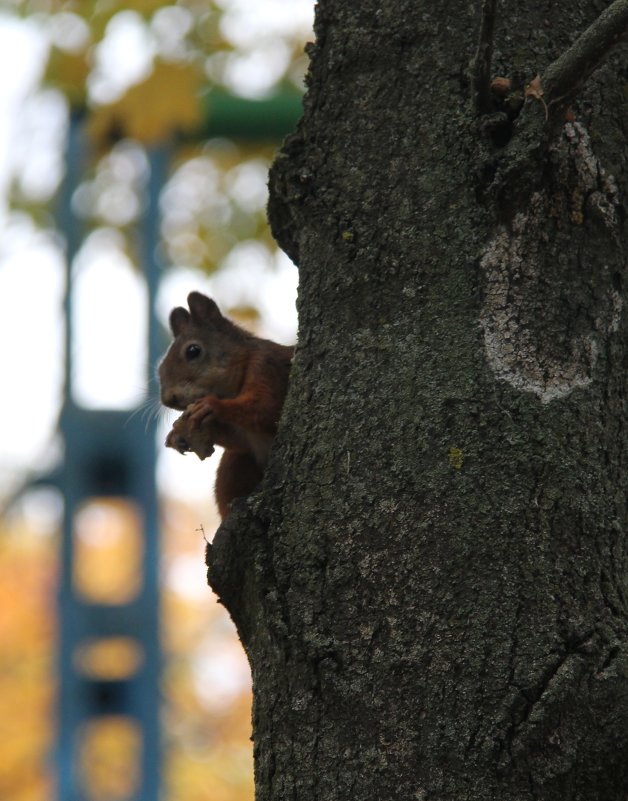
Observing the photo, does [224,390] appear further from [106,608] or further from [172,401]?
[106,608]

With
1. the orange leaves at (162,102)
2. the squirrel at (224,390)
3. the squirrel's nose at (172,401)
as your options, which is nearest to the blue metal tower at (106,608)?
the orange leaves at (162,102)

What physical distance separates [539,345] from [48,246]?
A: 4.54 m

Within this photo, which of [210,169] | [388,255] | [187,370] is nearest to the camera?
→ [388,255]

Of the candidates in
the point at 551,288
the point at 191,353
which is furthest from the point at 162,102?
the point at 551,288

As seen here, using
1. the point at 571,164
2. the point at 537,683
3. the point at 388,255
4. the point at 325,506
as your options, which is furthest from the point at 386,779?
the point at 571,164

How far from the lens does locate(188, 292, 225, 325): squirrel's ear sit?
10.4 feet

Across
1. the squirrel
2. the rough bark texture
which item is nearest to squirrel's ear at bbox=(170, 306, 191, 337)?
the squirrel

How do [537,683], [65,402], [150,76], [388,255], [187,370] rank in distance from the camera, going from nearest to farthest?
[537,683] < [388,255] < [187,370] < [150,76] < [65,402]

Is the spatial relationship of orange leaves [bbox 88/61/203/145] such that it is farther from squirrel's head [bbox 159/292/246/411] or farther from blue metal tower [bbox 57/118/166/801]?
squirrel's head [bbox 159/292/246/411]

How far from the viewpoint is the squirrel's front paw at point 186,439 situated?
2.38m

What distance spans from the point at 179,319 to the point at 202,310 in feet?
0.27

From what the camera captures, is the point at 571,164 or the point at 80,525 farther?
the point at 80,525

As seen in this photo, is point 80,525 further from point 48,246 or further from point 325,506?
point 325,506

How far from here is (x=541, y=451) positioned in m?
1.66
